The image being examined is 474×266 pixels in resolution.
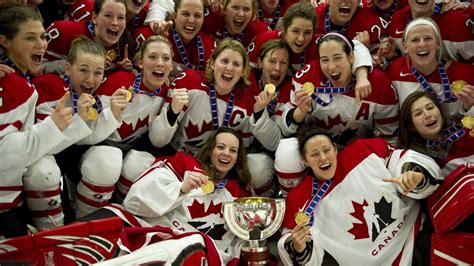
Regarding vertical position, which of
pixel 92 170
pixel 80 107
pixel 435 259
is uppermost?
pixel 80 107

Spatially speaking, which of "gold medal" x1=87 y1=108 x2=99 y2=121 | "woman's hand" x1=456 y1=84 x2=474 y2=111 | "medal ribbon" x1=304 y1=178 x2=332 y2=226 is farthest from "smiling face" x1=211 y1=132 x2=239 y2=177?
"woman's hand" x1=456 y1=84 x2=474 y2=111

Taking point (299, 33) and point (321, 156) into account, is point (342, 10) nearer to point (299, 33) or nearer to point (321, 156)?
point (299, 33)

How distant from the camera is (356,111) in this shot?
3740mm

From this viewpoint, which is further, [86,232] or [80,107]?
[80,107]

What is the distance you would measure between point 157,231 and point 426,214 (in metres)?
1.40

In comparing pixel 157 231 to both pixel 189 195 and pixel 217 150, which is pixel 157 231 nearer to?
pixel 189 195

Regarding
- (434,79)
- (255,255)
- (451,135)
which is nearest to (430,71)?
(434,79)

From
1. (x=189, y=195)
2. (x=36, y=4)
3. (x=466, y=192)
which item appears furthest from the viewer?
(x=36, y=4)

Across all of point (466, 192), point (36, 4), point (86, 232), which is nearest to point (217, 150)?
point (86, 232)

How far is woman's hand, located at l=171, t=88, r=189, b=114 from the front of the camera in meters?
3.54

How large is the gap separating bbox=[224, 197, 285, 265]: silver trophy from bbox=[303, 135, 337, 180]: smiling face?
1.03ft

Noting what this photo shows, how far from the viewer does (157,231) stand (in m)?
2.94

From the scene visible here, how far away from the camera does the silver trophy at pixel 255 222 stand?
3.07 m

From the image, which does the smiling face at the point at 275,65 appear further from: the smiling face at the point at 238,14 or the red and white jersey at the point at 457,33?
the red and white jersey at the point at 457,33
